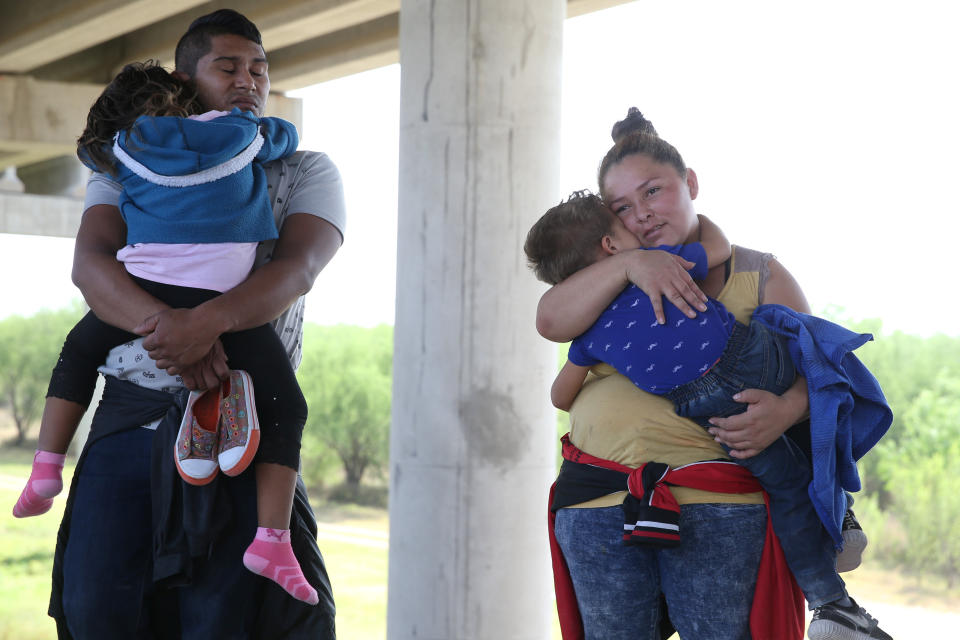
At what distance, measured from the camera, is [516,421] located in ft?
15.8

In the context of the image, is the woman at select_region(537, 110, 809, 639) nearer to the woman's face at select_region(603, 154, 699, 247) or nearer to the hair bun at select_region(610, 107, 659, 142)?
the woman's face at select_region(603, 154, 699, 247)

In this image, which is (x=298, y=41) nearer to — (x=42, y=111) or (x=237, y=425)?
(x=42, y=111)

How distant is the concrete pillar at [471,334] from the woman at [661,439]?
2.38 meters

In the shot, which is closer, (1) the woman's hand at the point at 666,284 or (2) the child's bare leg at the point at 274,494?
(1) the woman's hand at the point at 666,284

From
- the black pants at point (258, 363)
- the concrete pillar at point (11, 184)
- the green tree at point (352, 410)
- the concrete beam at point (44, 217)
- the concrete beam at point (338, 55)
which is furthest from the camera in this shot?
the green tree at point (352, 410)

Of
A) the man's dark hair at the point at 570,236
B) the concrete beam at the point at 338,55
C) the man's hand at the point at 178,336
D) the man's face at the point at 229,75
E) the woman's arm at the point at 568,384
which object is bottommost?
the woman's arm at the point at 568,384

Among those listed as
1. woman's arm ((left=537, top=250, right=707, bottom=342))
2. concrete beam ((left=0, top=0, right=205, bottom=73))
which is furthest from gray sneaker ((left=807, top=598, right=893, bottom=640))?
concrete beam ((left=0, top=0, right=205, bottom=73))

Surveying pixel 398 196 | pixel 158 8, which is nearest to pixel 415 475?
pixel 398 196

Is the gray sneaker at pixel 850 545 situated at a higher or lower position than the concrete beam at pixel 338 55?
lower

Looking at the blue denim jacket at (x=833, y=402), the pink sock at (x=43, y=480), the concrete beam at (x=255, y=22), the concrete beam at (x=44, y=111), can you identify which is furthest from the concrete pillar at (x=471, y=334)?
the concrete beam at (x=44, y=111)

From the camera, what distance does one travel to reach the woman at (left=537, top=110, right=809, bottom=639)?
216 centimetres

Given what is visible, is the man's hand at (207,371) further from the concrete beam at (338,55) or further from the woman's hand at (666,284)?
the concrete beam at (338,55)

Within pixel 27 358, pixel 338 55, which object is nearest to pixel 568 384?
pixel 338 55

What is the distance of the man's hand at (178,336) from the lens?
2184mm
